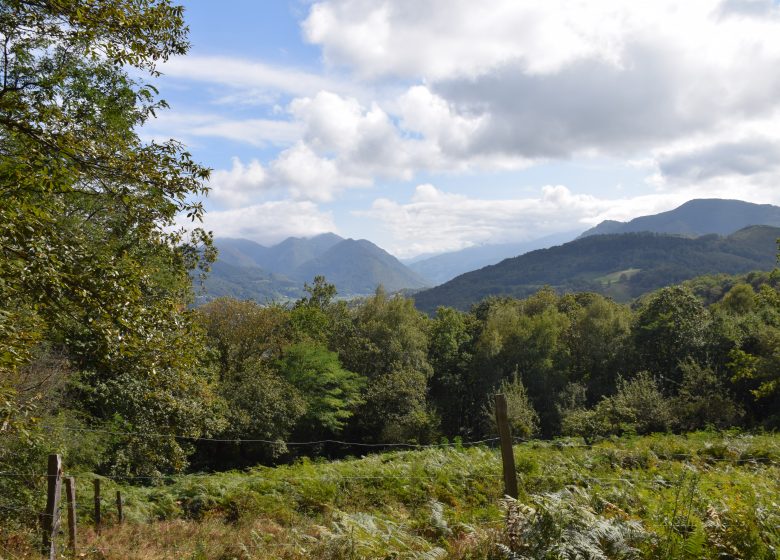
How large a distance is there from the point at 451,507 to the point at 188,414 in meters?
11.2

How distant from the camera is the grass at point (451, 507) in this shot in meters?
5.54

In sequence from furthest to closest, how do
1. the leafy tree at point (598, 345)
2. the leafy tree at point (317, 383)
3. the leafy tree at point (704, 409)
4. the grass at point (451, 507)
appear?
Result: the leafy tree at point (598, 345) → the leafy tree at point (317, 383) → the leafy tree at point (704, 409) → the grass at point (451, 507)

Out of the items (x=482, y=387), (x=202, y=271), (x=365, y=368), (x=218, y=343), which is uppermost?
(x=202, y=271)

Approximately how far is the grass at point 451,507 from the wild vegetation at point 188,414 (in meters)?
0.05

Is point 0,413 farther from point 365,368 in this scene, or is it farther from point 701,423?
point 365,368

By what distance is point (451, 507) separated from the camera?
10.5m

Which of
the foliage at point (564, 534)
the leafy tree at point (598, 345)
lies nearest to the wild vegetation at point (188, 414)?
the foliage at point (564, 534)

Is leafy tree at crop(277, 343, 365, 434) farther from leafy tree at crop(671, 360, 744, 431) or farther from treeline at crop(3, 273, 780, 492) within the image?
leafy tree at crop(671, 360, 744, 431)

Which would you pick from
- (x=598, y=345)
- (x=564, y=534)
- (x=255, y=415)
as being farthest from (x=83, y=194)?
(x=598, y=345)

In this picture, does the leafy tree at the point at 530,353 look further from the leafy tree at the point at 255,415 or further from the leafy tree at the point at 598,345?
the leafy tree at the point at 255,415

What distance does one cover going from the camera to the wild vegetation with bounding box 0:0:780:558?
5.40 m

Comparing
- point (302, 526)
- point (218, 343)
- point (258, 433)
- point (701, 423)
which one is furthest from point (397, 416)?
point (302, 526)

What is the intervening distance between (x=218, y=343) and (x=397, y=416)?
14.4m

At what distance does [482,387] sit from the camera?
151ft
